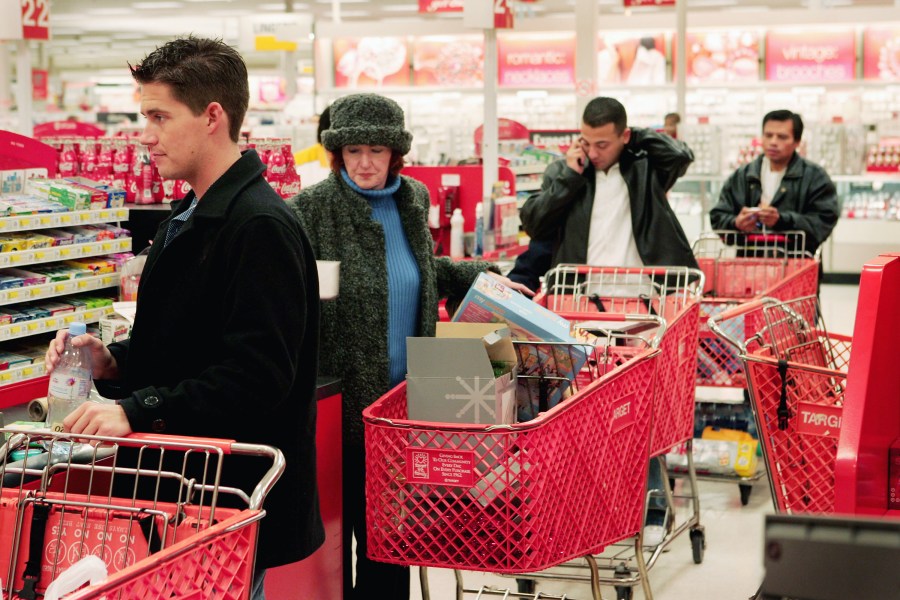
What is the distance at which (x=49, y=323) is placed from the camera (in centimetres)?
392

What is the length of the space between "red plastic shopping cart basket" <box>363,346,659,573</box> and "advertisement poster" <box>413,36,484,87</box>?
13658 mm

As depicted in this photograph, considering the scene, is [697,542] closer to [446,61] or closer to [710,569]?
[710,569]

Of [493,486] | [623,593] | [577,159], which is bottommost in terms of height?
[623,593]

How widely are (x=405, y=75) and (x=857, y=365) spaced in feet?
47.9

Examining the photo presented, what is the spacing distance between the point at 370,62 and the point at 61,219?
12992 millimetres

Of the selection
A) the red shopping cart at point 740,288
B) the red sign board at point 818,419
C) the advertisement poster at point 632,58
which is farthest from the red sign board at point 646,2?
the red sign board at point 818,419

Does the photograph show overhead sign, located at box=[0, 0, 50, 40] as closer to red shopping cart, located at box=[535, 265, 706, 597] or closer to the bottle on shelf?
the bottle on shelf

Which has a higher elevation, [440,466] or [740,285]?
[740,285]

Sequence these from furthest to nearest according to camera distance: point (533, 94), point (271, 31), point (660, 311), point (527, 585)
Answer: point (533, 94)
point (271, 31)
point (527, 585)
point (660, 311)

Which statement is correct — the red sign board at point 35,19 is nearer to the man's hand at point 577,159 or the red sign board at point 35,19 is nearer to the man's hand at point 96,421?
the man's hand at point 577,159

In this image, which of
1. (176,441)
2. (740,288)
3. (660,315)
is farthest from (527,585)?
(176,441)

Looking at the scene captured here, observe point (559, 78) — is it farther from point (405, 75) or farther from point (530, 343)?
point (530, 343)

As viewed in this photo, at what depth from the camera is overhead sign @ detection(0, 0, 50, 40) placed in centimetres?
734

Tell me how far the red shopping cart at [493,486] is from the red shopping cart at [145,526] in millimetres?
679
